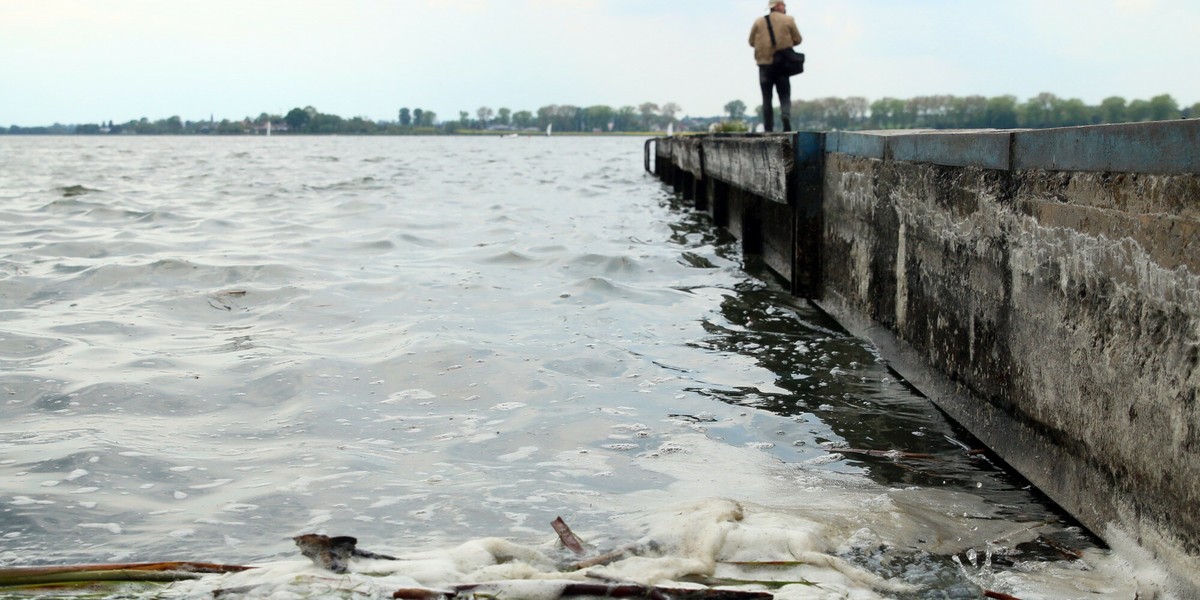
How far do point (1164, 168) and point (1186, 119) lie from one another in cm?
16

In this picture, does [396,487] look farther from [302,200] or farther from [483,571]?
[302,200]

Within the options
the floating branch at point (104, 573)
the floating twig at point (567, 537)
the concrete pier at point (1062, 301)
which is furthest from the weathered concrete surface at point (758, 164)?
the floating branch at point (104, 573)

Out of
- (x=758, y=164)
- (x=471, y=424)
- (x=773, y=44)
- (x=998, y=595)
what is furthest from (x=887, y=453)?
(x=773, y=44)

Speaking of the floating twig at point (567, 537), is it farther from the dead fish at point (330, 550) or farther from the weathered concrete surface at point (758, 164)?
the weathered concrete surface at point (758, 164)

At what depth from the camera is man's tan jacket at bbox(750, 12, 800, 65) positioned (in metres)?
12.1

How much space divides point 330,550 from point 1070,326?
2.43m

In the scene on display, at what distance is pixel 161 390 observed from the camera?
5.00m

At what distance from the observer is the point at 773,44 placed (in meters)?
12.1

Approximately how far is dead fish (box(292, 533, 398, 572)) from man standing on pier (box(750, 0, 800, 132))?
1025 centimetres

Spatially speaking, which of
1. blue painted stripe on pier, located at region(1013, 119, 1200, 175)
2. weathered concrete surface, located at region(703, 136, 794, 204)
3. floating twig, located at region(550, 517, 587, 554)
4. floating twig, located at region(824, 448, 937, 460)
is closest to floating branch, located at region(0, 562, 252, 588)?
floating twig, located at region(550, 517, 587, 554)

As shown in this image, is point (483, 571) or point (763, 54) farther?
point (763, 54)

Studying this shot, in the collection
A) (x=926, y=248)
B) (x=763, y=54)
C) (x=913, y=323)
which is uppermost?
(x=763, y=54)

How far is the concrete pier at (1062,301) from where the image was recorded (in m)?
2.74

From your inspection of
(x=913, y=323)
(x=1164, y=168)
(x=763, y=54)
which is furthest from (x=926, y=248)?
(x=763, y=54)
